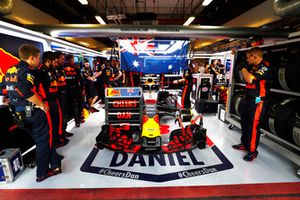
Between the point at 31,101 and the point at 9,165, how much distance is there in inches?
36.3

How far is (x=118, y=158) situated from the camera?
2.81 meters

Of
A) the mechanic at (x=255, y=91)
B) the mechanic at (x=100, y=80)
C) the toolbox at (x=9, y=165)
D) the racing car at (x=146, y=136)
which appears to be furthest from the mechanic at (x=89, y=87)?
the mechanic at (x=255, y=91)

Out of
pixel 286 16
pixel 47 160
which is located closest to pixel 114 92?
pixel 47 160

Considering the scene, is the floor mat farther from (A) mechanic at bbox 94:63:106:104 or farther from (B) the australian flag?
(A) mechanic at bbox 94:63:106:104

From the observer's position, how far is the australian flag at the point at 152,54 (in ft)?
13.8

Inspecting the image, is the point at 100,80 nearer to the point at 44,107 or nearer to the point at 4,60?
the point at 4,60

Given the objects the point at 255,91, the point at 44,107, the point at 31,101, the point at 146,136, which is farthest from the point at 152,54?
the point at 31,101

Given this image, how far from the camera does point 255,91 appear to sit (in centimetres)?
264

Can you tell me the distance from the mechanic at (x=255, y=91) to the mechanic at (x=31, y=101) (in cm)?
287

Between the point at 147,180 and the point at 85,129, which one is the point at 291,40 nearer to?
the point at 147,180

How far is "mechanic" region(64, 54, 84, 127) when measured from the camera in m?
3.74

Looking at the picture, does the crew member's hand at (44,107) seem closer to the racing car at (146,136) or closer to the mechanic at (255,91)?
the racing car at (146,136)

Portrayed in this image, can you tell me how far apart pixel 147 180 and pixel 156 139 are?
688 mm

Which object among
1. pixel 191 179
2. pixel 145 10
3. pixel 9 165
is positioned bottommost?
pixel 191 179
